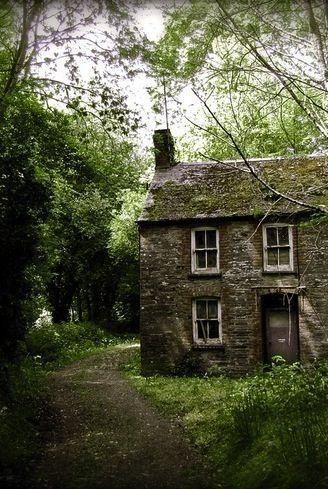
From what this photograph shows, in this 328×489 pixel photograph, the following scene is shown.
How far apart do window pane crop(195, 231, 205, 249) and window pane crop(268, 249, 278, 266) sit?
269 cm

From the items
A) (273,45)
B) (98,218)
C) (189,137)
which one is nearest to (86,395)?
(273,45)

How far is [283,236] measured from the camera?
17.6 meters

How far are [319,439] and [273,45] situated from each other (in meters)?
5.79

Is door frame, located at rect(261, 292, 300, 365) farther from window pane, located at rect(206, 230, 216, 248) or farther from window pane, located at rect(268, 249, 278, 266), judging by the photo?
window pane, located at rect(206, 230, 216, 248)

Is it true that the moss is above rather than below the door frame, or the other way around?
above

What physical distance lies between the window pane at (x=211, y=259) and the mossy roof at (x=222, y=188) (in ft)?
5.09

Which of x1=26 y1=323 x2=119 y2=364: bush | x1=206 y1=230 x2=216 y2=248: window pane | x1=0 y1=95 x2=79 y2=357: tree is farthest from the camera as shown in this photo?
x1=26 y1=323 x2=119 y2=364: bush

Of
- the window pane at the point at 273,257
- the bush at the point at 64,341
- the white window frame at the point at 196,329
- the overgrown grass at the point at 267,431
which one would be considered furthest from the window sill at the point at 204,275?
the bush at the point at 64,341

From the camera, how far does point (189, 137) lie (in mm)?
35906

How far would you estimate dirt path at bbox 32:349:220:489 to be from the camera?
23.8ft

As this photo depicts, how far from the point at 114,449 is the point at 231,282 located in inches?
384

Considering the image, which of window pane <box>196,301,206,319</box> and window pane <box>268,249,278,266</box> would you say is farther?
window pane <box>196,301,206,319</box>

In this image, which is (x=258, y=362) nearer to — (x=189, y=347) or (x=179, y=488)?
(x=189, y=347)

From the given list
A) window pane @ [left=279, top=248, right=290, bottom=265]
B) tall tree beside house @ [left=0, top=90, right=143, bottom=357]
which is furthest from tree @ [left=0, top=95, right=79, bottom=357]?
window pane @ [left=279, top=248, right=290, bottom=265]
